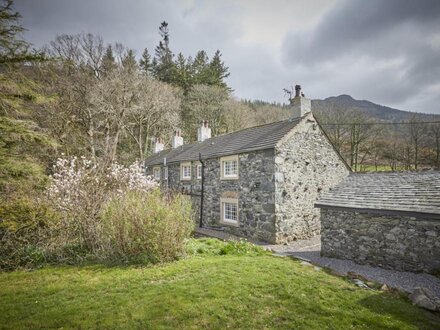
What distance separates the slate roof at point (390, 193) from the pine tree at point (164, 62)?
1205 inches

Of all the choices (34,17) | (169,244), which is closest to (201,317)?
(169,244)

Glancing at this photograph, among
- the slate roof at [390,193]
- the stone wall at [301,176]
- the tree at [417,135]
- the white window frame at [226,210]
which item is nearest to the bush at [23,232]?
the white window frame at [226,210]

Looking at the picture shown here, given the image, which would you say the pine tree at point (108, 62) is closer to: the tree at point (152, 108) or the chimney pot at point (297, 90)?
the tree at point (152, 108)

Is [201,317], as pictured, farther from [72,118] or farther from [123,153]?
[123,153]

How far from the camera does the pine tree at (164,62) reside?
1378 inches

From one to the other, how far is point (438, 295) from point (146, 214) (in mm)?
8576

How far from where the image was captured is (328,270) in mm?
7676

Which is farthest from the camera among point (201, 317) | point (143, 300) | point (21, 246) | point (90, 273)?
point (21, 246)

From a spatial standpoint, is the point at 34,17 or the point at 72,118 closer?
the point at 34,17

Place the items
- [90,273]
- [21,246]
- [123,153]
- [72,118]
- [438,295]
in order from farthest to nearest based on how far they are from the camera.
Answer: [123,153]
[72,118]
[21,246]
[90,273]
[438,295]

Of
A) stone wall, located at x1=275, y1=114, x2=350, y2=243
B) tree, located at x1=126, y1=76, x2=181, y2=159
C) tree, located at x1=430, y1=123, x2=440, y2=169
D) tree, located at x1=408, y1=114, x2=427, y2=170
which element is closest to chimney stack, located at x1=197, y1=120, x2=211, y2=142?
tree, located at x1=126, y1=76, x2=181, y2=159

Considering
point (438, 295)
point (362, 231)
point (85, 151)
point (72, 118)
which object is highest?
point (72, 118)

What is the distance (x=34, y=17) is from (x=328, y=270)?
57.6 feet

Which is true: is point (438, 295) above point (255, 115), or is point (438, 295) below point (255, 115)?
below
